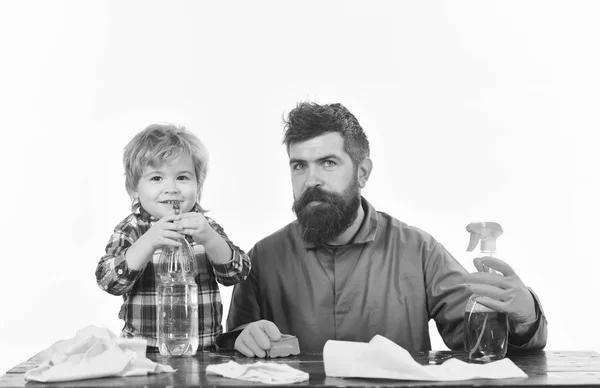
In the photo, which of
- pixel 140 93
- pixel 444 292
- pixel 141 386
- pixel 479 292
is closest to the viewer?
pixel 141 386

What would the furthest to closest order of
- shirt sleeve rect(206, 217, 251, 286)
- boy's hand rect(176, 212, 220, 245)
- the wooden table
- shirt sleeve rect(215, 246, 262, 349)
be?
1. shirt sleeve rect(215, 246, 262, 349)
2. shirt sleeve rect(206, 217, 251, 286)
3. boy's hand rect(176, 212, 220, 245)
4. the wooden table

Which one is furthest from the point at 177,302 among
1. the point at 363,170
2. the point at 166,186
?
the point at 363,170

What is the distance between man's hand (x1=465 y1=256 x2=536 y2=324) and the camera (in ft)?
7.25

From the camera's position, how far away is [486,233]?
7.34 ft

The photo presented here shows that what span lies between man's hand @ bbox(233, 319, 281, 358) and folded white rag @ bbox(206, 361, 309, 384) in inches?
13.7

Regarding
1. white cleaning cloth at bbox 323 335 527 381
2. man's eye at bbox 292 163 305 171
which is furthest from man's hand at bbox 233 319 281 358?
man's eye at bbox 292 163 305 171

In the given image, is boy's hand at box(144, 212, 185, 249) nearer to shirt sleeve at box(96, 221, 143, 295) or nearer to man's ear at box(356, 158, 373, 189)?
shirt sleeve at box(96, 221, 143, 295)

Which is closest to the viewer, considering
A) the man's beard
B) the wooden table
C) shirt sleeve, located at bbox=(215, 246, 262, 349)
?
the wooden table

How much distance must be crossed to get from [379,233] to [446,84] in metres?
1.92

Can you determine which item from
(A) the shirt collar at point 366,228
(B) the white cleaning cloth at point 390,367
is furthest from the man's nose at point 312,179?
(B) the white cleaning cloth at point 390,367

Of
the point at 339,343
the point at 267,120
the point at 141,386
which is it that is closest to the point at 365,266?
the point at 339,343

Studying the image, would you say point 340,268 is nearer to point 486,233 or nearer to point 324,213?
point 324,213

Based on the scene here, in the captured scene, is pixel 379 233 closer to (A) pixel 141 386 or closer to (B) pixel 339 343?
(B) pixel 339 343

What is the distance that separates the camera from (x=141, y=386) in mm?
1832
